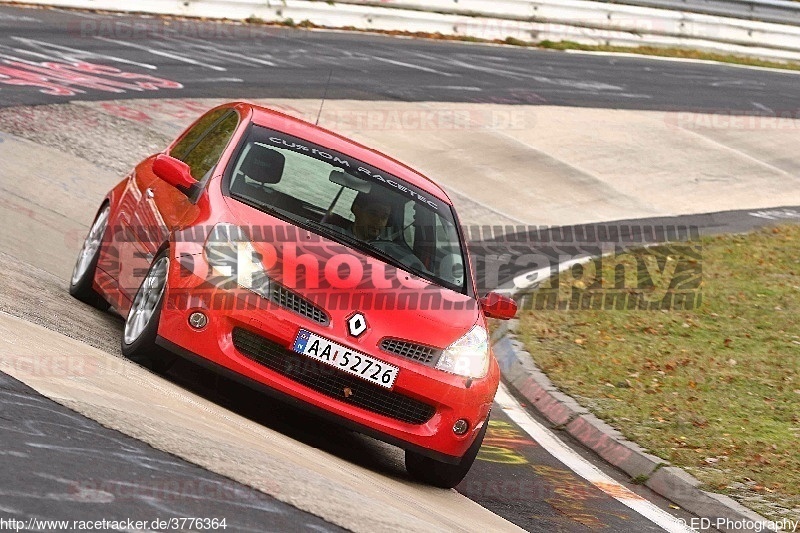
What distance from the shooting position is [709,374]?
11094mm

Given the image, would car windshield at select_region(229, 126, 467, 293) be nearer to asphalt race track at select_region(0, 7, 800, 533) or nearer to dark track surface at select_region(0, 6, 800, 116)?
asphalt race track at select_region(0, 7, 800, 533)

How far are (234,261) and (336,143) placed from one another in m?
1.73

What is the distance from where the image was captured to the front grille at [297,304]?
6957 mm

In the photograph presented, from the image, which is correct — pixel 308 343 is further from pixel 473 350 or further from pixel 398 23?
pixel 398 23

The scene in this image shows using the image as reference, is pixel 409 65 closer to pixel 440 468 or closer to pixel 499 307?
pixel 499 307

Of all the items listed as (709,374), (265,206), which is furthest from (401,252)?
(709,374)

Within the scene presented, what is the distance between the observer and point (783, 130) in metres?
25.6

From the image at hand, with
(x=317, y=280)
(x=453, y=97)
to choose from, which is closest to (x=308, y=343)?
(x=317, y=280)

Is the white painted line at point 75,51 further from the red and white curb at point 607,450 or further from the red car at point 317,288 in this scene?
the red car at point 317,288

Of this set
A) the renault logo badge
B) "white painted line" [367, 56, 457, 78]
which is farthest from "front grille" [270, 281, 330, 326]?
"white painted line" [367, 56, 457, 78]

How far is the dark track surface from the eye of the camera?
1938 cm

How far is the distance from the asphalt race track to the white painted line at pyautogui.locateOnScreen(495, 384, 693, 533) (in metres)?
0.11

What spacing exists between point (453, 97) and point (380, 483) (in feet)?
53.6

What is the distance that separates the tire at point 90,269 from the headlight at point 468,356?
2766 mm
